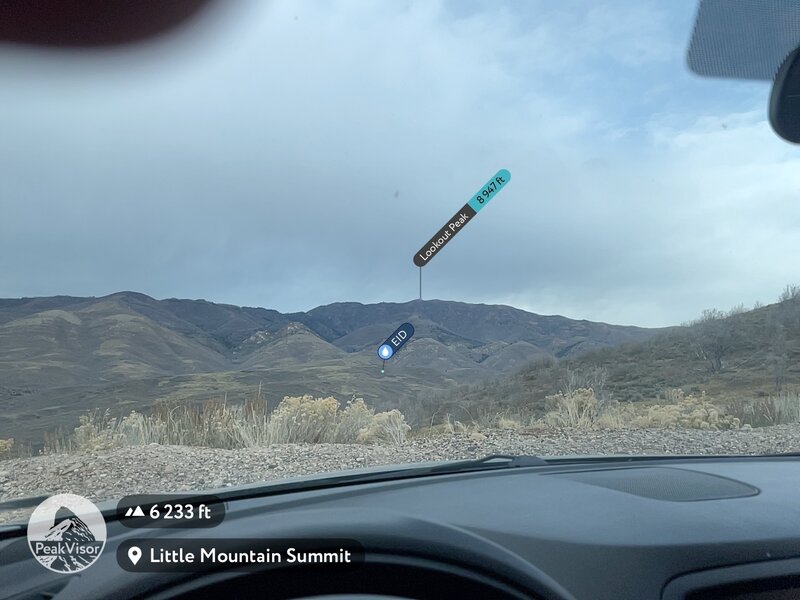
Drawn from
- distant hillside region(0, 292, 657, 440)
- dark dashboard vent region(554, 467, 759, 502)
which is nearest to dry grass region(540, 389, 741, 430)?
distant hillside region(0, 292, 657, 440)

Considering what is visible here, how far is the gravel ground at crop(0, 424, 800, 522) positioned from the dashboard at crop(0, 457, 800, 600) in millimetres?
1490

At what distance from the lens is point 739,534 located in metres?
2.39

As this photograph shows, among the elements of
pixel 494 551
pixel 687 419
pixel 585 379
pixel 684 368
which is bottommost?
pixel 494 551

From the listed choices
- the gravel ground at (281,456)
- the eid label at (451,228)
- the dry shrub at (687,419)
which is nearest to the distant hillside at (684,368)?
the dry shrub at (687,419)

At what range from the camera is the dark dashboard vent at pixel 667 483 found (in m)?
2.84

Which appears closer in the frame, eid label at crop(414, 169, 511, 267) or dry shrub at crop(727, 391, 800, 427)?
eid label at crop(414, 169, 511, 267)

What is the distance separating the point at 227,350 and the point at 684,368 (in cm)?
1569

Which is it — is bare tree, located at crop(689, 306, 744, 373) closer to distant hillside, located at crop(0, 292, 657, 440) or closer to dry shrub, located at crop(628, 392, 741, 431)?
distant hillside, located at crop(0, 292, 657, 440)

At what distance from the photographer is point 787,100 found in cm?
447

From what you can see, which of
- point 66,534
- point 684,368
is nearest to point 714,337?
point 684,368

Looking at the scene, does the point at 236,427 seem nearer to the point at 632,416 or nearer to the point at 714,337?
the point at 632,416

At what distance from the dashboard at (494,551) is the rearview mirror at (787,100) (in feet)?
8.46

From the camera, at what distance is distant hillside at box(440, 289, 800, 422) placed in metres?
20.3

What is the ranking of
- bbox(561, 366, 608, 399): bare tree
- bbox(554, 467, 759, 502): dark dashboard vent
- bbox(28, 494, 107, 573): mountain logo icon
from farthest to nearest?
1. bbox(561, 366, 608, 399): bare tree
2. bbox(554, 467, 759, 502): dark dashboard vent
3. bbox(28, 494, 107, 573): mountain logo icon
